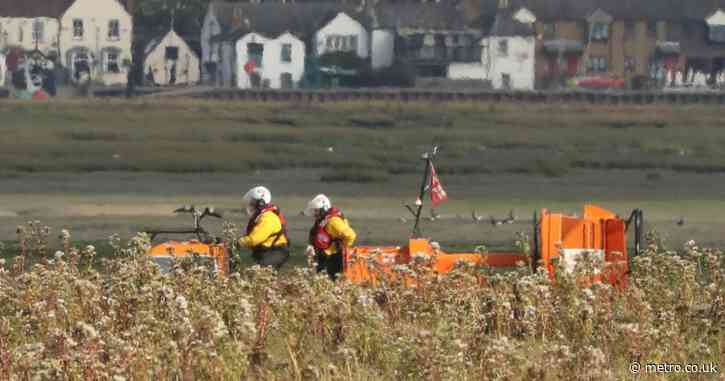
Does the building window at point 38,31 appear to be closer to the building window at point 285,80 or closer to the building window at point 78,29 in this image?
the building window at point 78,29

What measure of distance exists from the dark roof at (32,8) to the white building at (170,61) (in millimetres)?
5473

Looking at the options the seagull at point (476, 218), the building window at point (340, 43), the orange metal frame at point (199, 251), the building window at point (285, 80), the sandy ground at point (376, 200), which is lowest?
the building window at point (285, 80)

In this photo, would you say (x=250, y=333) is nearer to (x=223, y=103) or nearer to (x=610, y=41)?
(x=223, y=103)

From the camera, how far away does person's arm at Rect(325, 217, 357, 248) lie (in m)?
18.0

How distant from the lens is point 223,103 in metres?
77.2

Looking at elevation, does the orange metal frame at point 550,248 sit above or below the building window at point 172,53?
above

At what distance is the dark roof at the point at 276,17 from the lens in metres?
101

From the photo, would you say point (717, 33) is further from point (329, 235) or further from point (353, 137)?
point (329, 235)

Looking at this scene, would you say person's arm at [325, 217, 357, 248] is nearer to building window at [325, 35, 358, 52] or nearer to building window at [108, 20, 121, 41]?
building window at [325, 35, 358, 52]

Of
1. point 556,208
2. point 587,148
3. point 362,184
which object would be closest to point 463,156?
point 587,148

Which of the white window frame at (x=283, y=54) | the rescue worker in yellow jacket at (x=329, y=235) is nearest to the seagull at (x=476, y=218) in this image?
the rescue worker in yellow jacket at (x=329, y=235)

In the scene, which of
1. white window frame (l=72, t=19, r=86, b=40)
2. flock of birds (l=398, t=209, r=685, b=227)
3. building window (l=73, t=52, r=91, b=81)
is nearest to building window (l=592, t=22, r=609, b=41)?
building window (l=73, t=52, r=91, b=81)

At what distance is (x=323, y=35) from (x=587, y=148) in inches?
1997

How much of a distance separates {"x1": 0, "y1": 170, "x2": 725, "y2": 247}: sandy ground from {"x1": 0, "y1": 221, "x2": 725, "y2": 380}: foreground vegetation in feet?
40.1
